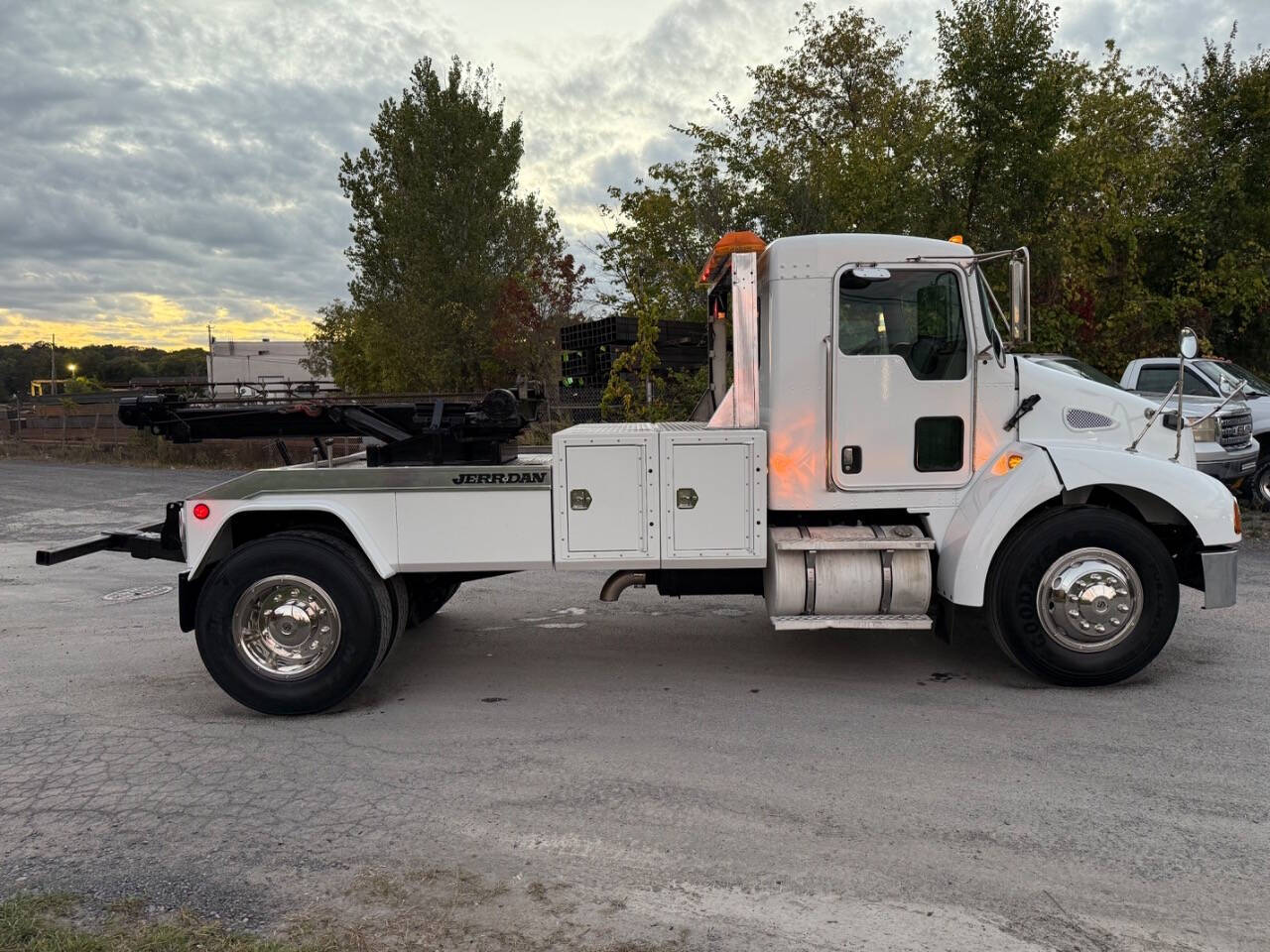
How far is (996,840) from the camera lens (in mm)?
3652

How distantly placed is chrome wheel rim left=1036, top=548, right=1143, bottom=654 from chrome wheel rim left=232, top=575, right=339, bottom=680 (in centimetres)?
406

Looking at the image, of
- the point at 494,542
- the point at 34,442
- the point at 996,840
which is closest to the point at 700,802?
the point at 996,840

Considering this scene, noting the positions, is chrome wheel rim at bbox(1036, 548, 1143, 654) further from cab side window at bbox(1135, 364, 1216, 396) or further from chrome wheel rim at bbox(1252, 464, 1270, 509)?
chrome wheel rim at bbox(1252, 464, 1270, 509)

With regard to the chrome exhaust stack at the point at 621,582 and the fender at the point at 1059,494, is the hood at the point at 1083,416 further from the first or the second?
the chrome exhaust stack at the point at 621,582

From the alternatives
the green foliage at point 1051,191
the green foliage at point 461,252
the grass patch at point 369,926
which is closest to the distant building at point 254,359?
the green foliage at point 461,252

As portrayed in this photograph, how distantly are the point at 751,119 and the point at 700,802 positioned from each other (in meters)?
24.9

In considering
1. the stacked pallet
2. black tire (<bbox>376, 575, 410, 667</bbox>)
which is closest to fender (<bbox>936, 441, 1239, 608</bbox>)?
the stacked pallet

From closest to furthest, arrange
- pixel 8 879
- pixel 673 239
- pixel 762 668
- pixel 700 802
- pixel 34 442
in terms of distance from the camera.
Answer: pixel 8 879 → pixel 700 802 → pixel 762 668 → pixel 673 239 → pixel 34 442

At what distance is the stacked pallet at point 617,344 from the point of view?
329 inches

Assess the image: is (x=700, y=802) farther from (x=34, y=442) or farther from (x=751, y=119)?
(x=34, y=442)

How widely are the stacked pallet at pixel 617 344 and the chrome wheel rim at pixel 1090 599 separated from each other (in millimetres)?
3325

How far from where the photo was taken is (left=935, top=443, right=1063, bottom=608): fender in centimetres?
533

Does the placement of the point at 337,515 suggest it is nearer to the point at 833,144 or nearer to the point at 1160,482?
the point at 1160,482

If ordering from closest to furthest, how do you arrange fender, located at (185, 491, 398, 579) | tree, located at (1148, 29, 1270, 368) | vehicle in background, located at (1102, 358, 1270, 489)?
fender, located at (185, 491, 398, 579)
vehicle in background, located at (1102, 358, 1270, 489)
tree, located at (1148, 29, 1270, 368)
